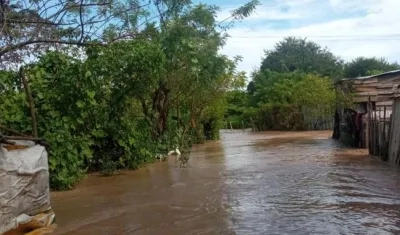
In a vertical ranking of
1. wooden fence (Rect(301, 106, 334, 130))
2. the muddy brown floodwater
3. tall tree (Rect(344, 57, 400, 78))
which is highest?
tall tree (Rect(344, 57, 400, 78))

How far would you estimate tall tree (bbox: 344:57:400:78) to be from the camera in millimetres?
42625

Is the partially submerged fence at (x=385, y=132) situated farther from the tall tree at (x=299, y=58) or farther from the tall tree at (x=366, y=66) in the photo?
the tall tree at (x=299, y=58)

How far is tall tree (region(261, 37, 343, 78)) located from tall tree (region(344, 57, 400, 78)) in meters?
2.35

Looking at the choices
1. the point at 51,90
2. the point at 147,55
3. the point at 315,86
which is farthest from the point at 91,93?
the point at 315,86

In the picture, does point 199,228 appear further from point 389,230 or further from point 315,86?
point 315,86

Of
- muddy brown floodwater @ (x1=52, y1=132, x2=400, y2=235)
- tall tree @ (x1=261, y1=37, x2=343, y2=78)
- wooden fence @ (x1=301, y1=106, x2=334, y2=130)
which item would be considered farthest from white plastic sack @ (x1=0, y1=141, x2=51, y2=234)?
tall tree @ (x1=261, y1=37, x2=343, y2=78)

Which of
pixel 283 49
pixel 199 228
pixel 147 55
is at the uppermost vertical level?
pixel 283 49

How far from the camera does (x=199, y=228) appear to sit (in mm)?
6172

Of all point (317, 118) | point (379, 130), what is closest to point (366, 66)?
point (317, 118)

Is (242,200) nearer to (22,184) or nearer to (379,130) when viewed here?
(22,184)

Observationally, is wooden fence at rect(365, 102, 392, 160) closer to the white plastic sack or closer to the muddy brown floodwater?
the muddy brown floodwater

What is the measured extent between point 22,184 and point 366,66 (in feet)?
137

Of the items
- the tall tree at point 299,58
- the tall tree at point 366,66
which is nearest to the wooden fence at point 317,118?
the tall tree at point 366,66

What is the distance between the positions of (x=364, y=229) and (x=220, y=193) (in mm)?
3417
